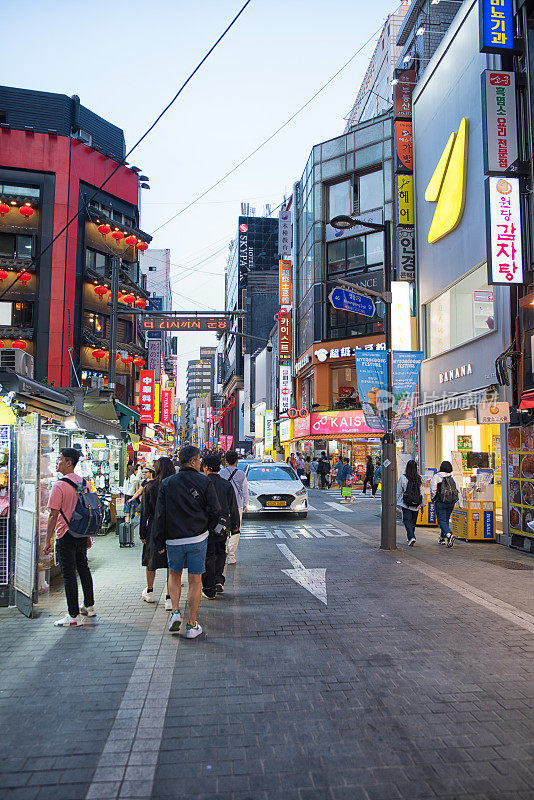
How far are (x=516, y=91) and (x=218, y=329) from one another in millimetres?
8832

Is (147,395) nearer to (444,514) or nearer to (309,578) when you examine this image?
(444,514)

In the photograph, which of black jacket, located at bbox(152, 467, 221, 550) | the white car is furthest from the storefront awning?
black jacket, located at bbox(152, 467, 221, 550)

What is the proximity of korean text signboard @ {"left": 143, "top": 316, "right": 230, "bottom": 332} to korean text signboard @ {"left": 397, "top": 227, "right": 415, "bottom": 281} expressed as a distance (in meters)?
6.74

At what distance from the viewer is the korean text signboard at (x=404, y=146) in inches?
777

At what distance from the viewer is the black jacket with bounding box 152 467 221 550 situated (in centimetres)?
594

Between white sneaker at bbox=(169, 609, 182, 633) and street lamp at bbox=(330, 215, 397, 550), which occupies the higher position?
street lamp at bbox=(330, 215, 397, 550)

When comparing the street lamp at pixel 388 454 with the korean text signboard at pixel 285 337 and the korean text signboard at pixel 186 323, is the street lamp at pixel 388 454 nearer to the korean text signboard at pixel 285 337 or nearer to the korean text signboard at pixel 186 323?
Result: the korean text signboard at pixel 186 323

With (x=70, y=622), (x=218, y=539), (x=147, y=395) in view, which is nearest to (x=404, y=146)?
(x=218, y=539)

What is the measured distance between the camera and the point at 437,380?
→ 17656 millimetres

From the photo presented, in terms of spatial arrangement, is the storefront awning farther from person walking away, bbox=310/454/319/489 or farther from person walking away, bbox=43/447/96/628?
person walking away, bbox=310/454/319/489

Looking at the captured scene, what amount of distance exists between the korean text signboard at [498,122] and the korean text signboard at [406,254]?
7.08 m

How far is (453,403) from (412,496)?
13.2ft

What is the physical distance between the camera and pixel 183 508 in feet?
19.5

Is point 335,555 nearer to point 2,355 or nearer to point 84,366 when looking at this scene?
point 2,355
